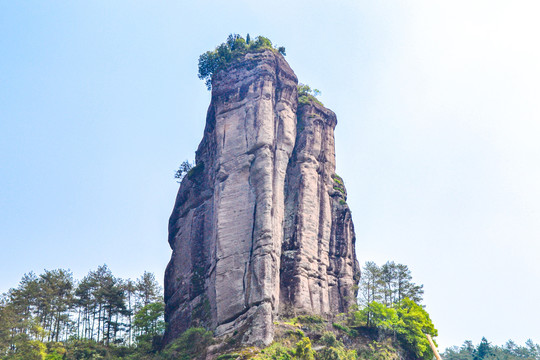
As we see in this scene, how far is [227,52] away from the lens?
6241 cm

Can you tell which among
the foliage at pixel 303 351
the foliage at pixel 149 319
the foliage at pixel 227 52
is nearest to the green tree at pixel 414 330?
the foliage at pixel 303 351

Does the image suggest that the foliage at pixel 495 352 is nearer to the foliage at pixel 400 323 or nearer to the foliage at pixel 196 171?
the foliage at pixel 400 323

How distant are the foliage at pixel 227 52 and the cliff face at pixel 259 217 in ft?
5.26

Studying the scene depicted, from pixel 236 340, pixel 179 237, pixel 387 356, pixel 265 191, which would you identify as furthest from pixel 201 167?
pixel 387 356

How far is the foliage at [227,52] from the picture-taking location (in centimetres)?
6159

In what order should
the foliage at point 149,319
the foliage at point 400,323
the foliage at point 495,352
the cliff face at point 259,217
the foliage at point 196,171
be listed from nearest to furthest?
the cliff face at point 259,217, the foliage at point 400,323, the foliage at point 149,319, the foliage at point 196,171, the foliage at point 495,352

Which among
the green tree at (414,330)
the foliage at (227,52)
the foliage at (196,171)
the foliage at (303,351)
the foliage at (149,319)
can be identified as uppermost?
the foliage at (227,52)

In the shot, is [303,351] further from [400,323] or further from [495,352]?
[495,352]

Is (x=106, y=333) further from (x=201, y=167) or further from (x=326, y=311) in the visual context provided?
(x=326, y=311)

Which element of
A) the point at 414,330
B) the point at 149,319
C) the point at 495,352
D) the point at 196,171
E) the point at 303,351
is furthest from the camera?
the point at 495,352

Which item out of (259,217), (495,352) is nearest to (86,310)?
(259,217)

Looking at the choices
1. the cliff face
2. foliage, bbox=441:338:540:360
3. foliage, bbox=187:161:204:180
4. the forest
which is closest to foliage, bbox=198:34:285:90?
the cliff face

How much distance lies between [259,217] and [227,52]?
21588 mm

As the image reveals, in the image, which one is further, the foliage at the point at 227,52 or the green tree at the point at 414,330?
the foliage at the point at 227,52
